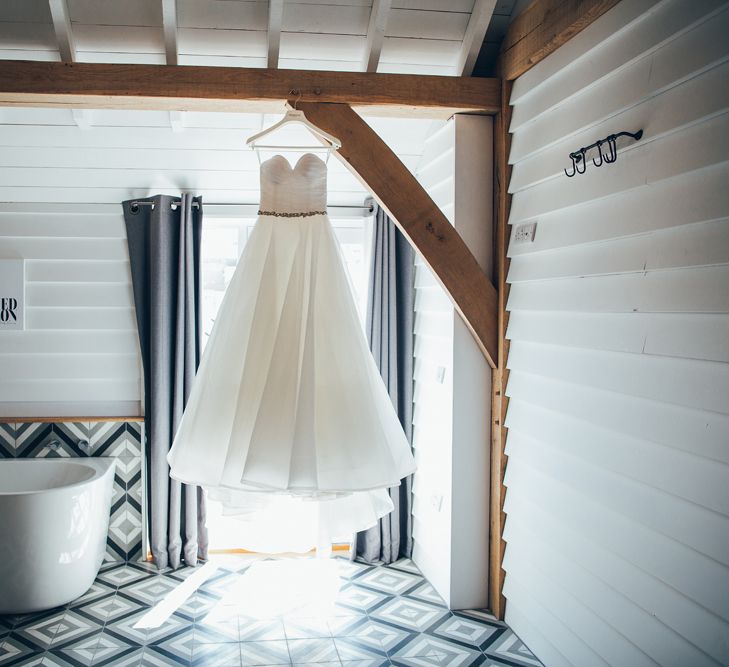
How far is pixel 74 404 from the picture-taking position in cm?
412

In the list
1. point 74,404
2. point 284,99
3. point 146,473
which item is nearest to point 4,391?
point 74,404

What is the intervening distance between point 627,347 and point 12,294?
3.32 m

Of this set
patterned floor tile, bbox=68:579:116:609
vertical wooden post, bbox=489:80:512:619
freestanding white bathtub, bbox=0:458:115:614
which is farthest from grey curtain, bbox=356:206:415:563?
freestanding white bathtub, bbox=0:458:115:614

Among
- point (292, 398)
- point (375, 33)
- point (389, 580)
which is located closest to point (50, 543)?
point (389, 580)

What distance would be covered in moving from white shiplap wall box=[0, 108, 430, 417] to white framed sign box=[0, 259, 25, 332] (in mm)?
44

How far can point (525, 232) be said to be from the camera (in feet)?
9.62

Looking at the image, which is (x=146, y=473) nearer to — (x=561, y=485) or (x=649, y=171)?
(x=561, y=485)

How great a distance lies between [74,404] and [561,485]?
2.79 metres

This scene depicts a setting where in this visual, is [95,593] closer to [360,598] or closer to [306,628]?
[306,628]

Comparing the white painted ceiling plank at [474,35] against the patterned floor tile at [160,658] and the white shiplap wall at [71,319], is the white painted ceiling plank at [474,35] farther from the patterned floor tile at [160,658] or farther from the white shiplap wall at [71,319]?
the patterned floor tile at [160,658]

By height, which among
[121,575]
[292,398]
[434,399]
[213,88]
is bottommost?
[121,575]

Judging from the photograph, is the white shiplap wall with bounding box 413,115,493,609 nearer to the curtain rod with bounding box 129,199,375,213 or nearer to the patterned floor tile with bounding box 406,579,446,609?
the patterned floor tile with bounding box 406,579,446,609

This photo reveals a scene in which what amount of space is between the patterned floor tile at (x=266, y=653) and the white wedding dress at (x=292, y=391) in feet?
3.08

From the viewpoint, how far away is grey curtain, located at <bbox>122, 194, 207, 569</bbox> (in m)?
3.94
